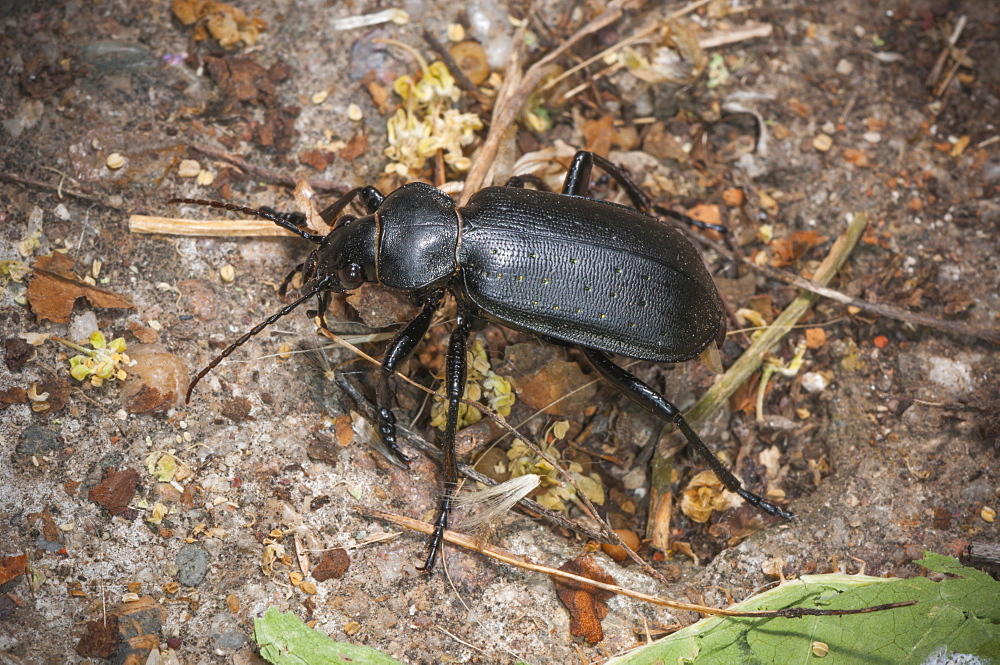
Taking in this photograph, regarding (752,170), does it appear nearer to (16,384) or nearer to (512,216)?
(512,216)

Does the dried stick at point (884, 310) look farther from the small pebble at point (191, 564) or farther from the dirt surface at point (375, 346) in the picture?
the small pebble at point (191, 564)

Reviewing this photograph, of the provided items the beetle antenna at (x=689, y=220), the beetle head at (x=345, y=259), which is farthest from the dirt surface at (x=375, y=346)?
the beetle head at (x=345, y=259)

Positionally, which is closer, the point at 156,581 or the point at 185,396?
the point at 156,581

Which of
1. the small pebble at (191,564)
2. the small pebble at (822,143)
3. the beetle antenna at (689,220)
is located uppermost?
the small pebble at (822,143)

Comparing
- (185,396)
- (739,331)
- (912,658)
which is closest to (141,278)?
(185,396)

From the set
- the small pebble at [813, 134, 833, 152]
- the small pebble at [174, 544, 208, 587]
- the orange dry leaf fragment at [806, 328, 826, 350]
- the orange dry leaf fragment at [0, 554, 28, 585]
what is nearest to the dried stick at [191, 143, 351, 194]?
the small pebble at [174, 544, 208, 587]

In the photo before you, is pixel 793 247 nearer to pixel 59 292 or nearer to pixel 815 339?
pixel 815 339

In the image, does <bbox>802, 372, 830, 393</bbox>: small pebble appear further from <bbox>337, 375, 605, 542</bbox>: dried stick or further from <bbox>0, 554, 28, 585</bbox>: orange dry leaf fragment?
<bbox>0, 554, 28, 585</bbox>: orange dry leaf fragment

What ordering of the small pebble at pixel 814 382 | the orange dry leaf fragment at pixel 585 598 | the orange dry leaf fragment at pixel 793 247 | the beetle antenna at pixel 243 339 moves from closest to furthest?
1. the orange dry leaf fragment at pixel 585 598
2. the beetle antenna at pixel 243 339
3. the small pebble at pixel 814 382
4. the orange dry leaf fragment at pixel 793 247
